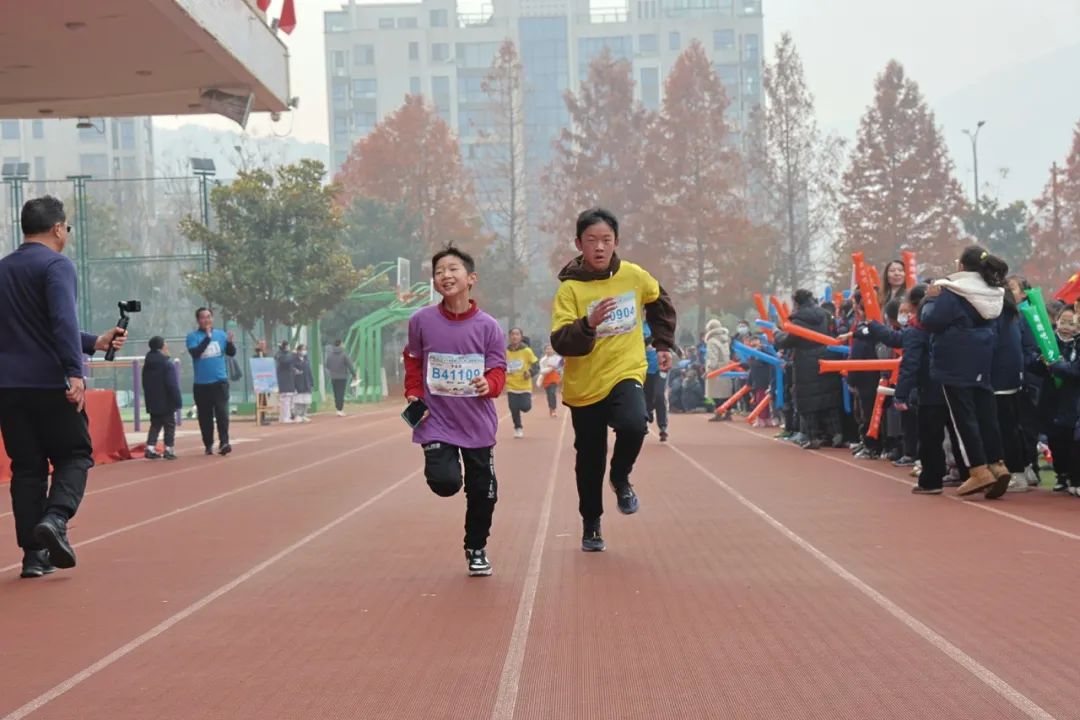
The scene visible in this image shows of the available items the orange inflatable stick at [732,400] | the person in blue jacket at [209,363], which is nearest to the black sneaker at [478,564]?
the person in blue jacket at [209,363]

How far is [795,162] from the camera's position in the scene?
61.2 meters

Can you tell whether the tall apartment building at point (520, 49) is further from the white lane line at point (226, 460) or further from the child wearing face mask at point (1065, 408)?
the child wearing face mask at point (1065, 408)

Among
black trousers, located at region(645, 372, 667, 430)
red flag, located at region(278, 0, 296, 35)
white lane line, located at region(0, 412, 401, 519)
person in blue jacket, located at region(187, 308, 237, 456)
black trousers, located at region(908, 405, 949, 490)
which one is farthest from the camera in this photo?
red flag, located at region(278, 0, 296, 35)

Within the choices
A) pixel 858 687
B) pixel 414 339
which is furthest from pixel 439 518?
pixel 858 687

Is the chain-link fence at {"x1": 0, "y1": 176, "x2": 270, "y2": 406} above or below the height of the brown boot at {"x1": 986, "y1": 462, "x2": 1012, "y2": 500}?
above

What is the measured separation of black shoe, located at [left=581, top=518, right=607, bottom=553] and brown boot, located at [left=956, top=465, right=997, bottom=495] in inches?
149

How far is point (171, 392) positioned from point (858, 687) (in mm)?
16455

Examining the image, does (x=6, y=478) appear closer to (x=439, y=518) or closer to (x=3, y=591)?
(x=439, y=518)

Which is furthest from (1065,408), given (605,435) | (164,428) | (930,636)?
(164,428)

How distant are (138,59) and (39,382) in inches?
559

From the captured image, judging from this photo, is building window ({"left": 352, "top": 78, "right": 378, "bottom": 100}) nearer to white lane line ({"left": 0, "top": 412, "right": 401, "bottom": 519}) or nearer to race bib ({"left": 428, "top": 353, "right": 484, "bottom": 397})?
white lane line ({"left": 0, "top": 412, "right": 401, "bottom": 519})

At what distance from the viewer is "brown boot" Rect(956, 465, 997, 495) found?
11.9m

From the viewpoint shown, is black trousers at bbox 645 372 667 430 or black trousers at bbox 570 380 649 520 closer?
black trousers at bbox 570 380 649 520

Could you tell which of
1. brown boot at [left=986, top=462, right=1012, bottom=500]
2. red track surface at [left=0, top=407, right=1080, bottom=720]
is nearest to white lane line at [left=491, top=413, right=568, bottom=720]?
red track surface at [left=0, top=407, right=1080, bottom=720]
